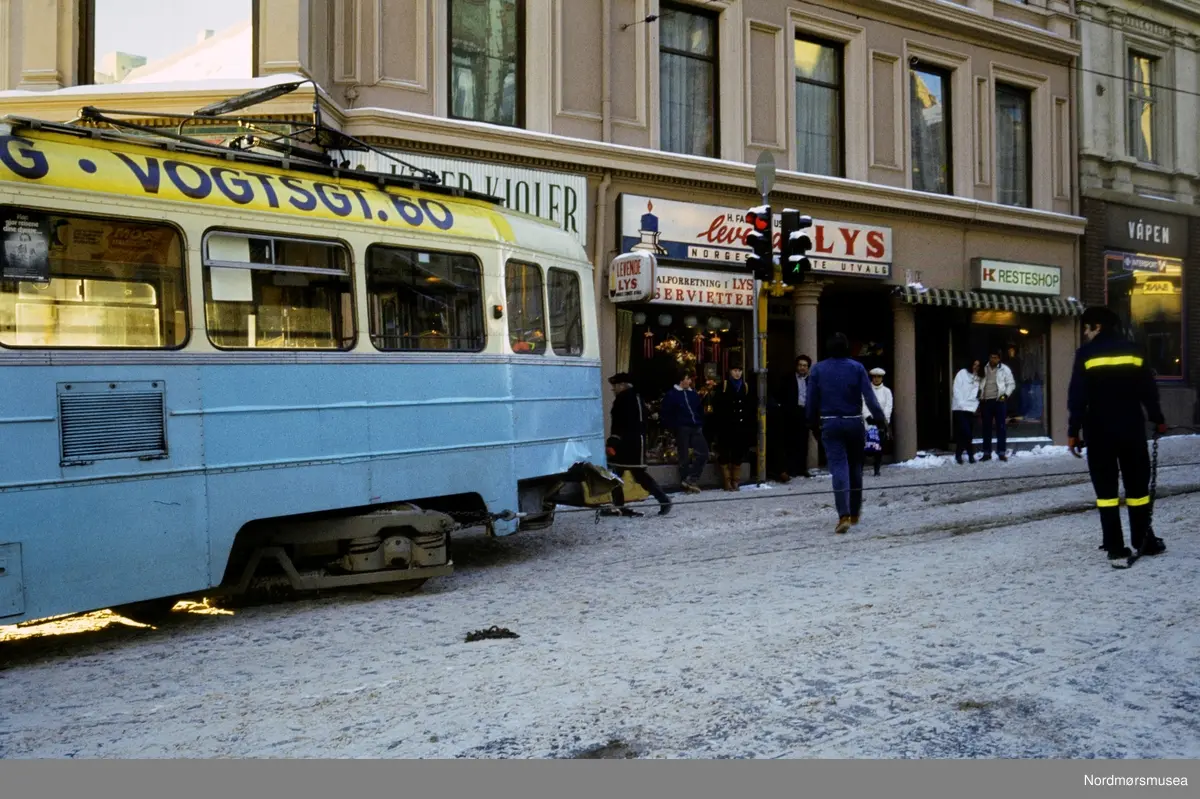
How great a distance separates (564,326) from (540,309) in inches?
18.6

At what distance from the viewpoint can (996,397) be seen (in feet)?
62.9

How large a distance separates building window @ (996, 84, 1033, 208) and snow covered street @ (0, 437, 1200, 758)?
14112 millimetres

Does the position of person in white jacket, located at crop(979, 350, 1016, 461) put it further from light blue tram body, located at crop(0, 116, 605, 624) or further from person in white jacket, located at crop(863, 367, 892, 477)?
light blue tram body, located at crop(0, 116, 605, 624)

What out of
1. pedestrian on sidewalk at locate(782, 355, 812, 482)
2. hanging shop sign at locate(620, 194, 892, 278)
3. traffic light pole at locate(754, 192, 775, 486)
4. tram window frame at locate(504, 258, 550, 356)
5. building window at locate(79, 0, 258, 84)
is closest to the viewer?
tram window frame at locate(504, 258, 550, 356)

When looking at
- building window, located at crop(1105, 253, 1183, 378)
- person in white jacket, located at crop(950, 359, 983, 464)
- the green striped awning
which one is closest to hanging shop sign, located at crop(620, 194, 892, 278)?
the green striped awning

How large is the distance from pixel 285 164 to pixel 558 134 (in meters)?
8.26

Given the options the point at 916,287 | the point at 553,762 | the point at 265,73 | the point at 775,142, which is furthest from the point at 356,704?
the point at 916,287

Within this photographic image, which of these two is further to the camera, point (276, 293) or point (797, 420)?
point (797, 420)

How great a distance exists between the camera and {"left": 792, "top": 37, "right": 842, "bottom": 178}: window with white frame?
19.0 metres

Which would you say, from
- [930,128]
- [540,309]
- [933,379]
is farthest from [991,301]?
[540,309]

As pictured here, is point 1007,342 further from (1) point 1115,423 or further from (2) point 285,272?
(2) point 285,272

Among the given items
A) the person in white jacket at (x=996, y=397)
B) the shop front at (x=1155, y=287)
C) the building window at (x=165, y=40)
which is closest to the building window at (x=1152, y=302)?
the shop front at (x=1155, y=287)

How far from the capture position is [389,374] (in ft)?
26.6

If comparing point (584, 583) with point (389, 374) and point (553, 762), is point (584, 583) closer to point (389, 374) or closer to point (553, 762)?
point (389, 374)
